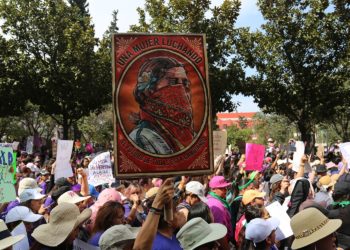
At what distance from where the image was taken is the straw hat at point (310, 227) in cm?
343

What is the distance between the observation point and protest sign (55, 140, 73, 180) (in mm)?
8562

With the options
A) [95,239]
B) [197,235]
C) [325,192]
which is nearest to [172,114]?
[197,235]

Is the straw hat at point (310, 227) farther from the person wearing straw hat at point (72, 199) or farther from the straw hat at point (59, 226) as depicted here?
the person wearing straw hat at point (72, 199)

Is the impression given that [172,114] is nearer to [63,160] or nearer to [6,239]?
[6,239]

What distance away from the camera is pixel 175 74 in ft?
12.6

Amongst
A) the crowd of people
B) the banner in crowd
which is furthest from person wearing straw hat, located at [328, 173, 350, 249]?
the banner in crowd

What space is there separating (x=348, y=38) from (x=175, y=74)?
22.5 m

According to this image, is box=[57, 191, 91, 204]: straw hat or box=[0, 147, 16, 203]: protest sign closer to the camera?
box=[0, 147, 16, 203]: protest sign

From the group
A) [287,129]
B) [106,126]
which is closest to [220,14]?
[106,126]

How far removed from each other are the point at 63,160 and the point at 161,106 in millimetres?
5515

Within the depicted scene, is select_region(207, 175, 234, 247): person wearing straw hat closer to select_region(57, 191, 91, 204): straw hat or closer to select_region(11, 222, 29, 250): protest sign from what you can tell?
select_region(57, 191, 91, 204): straw hat

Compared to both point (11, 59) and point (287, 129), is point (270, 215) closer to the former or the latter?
point (11, 59)

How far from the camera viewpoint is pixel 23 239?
4574 millimetres

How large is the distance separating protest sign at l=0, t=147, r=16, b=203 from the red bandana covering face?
2.70 metres
